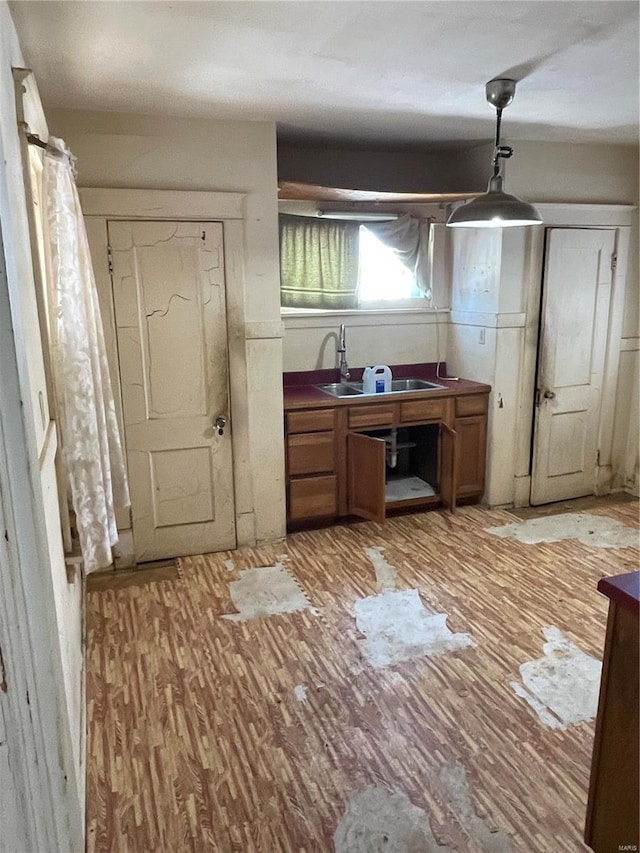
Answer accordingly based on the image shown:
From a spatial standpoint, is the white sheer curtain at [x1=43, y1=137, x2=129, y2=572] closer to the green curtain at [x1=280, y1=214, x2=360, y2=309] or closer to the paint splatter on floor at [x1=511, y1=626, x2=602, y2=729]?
the paint splatter on floor at [x1=511, y1=626, x2=602, y2=729]

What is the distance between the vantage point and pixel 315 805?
193cm

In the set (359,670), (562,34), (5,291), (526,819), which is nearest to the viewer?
(5,291)

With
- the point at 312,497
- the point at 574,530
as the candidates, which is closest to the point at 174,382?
the point at 312,497

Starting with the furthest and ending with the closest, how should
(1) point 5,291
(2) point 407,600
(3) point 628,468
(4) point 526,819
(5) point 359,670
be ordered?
(3) point 628,468
(2) point 407,600
(5) point 359,670
(4) point 526,819
(1) point 5,291

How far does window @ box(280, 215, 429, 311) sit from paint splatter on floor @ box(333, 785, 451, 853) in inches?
122

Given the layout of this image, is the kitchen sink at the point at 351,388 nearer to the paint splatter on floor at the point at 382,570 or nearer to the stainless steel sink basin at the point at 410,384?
the stainless steel sink basin at the point at 410,384

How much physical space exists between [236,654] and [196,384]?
152 centimetres

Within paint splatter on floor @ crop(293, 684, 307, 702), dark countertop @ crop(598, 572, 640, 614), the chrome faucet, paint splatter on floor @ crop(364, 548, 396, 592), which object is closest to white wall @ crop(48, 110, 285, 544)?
paint splatter on floor @ crop(364, 548, 396, 592)

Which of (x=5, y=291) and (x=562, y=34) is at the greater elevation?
(x=562, y=34)

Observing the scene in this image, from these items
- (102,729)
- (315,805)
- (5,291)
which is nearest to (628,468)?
(315,805)

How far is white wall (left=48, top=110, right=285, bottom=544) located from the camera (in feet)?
10.4

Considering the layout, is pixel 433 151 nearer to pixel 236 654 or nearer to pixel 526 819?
pixel 236 654

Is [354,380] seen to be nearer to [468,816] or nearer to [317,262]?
[317,262]

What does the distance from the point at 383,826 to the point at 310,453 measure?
230 centimetres
